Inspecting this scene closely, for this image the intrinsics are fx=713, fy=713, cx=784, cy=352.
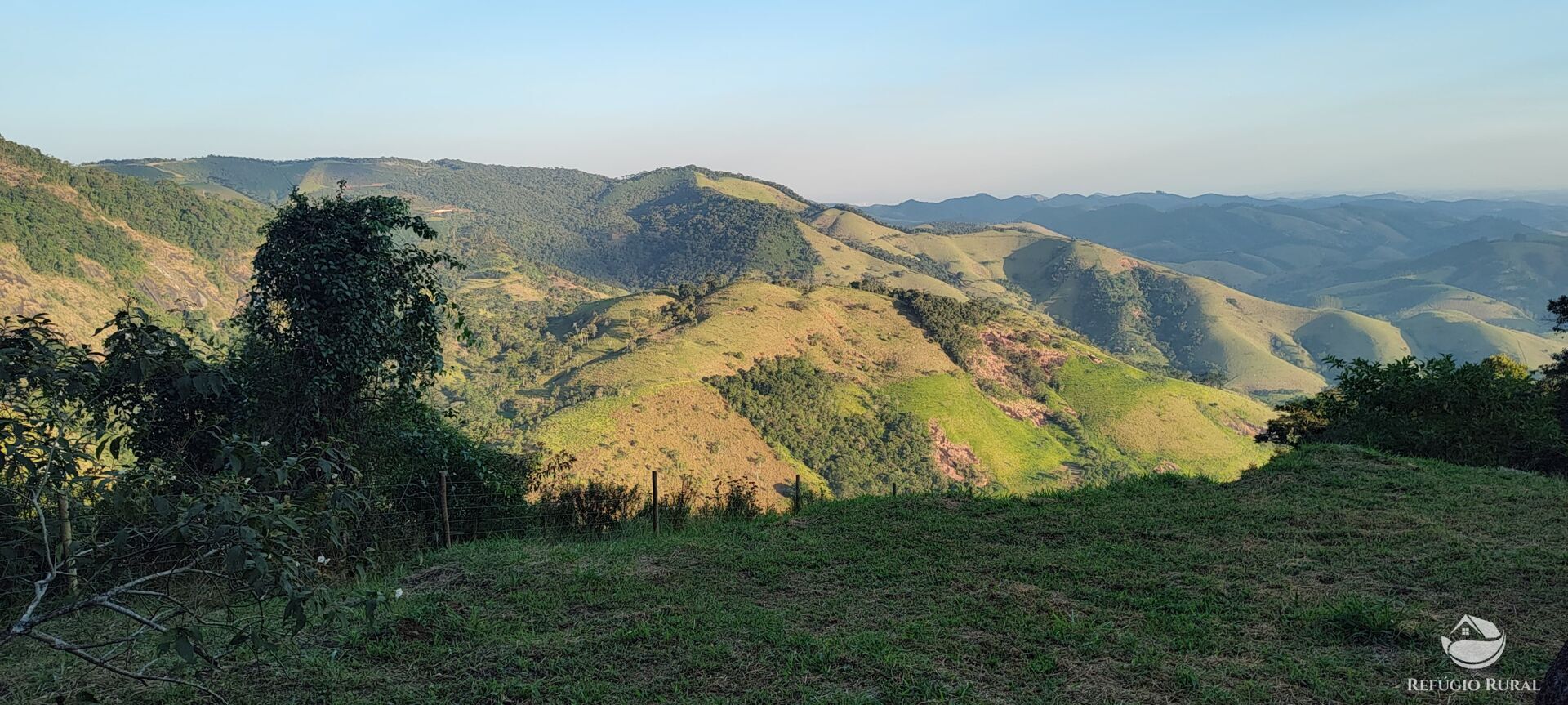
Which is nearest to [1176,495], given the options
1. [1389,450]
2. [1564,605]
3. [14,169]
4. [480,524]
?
[1564,605]

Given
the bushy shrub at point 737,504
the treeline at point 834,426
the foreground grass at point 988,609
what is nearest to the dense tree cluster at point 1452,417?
the foreground grass at point 988,609

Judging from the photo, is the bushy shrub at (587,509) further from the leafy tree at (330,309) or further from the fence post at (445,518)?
the leafy tree at (330,309)

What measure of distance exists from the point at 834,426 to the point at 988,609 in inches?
2856

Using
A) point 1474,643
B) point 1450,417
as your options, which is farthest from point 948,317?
point 1474,643

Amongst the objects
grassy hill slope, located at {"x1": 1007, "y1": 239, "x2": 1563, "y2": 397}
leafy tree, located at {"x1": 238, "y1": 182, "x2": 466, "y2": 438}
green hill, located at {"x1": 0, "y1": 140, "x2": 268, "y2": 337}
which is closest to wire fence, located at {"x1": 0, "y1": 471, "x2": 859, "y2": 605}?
leafy tree, located at {"x1": 238, "y1": 182, "x2": 466, "y2": 438}

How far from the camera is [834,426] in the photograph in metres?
78.8

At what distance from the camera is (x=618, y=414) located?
209 ft

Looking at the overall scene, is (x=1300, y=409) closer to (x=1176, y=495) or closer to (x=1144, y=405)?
(x=1176, y=495)

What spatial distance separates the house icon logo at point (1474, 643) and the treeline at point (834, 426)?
6384 cm

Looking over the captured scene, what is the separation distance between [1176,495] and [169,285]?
12906 centimetres

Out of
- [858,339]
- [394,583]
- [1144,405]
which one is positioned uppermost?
[394,583]

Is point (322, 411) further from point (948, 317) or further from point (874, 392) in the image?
point (948, 317)

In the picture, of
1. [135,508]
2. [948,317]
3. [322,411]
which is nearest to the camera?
[135,508]

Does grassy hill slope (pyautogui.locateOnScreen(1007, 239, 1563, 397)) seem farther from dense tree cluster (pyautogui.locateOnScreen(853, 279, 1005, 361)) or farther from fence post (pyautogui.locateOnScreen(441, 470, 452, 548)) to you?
fence post (pyautogui.locateOnScreen(441, 470, 452, 548))
